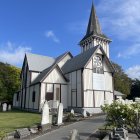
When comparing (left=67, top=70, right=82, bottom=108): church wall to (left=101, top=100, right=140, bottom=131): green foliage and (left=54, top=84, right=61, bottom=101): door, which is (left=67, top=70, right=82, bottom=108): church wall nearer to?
(left=54, top=84, right=61, bottom=101): door

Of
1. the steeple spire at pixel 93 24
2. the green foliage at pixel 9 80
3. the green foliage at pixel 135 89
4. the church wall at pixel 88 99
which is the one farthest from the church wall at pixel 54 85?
the green foliage at pixel 135 89

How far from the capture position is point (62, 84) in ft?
117

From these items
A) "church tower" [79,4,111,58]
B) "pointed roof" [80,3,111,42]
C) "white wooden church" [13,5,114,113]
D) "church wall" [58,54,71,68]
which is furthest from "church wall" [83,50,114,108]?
"pointed roof" [80,3,111,42]

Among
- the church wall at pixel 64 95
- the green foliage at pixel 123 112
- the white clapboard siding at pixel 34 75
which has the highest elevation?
the white clapboard siding at pixel 34 75

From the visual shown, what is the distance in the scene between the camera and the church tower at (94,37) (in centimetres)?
5759

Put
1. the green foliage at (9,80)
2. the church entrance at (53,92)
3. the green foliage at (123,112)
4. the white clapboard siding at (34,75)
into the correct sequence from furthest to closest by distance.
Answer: the green foliage at (9,80)
the white clapboard siding at (34,75)
the church entrance at (53,92)
the green foliage at (123,112)

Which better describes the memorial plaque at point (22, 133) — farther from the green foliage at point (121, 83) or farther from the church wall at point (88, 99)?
the green foliage at point (121, 83)

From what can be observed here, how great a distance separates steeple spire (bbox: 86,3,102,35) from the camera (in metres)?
60.7

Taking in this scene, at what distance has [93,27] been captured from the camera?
2418 inches

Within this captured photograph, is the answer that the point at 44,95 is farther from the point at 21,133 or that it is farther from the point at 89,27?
the point at 89,27

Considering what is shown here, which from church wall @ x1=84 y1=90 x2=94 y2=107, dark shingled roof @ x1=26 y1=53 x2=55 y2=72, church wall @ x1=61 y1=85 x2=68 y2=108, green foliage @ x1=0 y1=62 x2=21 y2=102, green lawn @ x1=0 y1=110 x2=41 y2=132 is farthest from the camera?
green foliage @ x1=0 y1=62 x2=21 y2=102

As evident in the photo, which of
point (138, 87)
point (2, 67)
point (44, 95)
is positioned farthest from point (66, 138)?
point (138, 87)

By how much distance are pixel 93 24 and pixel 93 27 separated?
152cm

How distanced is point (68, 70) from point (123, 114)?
88.2 ft
